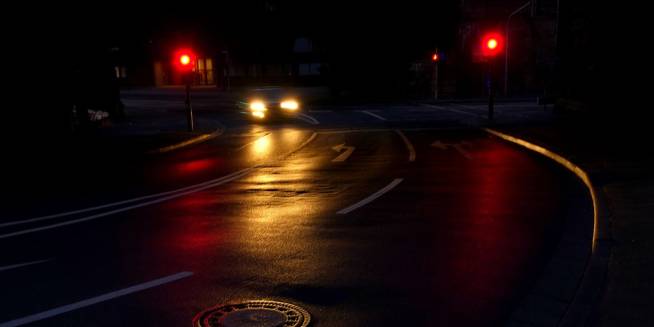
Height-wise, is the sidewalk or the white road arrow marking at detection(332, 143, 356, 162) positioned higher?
the sidewalk

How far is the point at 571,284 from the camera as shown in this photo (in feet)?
18.6

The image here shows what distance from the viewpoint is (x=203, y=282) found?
603 cm

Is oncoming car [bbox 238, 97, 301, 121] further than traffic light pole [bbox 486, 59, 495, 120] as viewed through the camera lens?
Yes

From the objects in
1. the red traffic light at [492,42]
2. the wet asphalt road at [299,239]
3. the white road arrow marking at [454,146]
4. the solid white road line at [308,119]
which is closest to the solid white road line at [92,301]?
the wet asphalt road at [299,239]

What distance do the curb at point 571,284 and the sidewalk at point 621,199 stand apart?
70 mm

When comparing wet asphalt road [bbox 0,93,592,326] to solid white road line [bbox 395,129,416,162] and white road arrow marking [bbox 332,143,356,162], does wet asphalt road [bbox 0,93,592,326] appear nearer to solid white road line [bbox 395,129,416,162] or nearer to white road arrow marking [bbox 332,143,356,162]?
solid white road line [bbox 395,129,416,162]

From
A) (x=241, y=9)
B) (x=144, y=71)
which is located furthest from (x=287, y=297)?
(x=144, y=71)

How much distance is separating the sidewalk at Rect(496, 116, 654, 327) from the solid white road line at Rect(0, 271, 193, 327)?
4222 millimetres

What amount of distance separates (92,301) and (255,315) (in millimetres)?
1713

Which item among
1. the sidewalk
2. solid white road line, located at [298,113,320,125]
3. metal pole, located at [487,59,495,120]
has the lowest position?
Answer: solid white road line, located at [298,113,320,125]

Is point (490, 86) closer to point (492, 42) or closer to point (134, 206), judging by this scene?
point (492, 42)

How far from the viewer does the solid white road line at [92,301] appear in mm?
5098

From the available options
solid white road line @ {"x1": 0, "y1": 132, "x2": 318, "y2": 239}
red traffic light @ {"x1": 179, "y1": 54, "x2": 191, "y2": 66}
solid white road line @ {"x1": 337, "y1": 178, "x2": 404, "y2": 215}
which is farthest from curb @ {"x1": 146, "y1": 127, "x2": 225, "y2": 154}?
solid white road line @ {"x1": 337, "y1": 178, "x2": 404, "y2": 215}

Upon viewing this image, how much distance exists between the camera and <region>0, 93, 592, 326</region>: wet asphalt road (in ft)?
17.9
